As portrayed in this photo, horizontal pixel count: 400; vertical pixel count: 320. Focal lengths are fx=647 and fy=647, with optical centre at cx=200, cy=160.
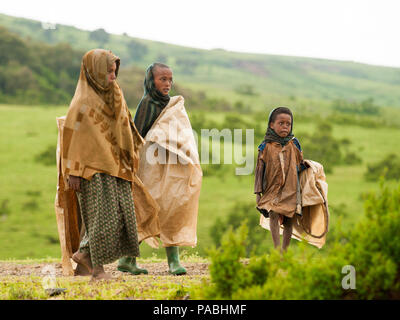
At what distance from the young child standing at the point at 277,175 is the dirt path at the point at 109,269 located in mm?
1030

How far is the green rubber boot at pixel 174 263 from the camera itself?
714cm

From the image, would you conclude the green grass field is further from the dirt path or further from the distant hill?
the distant hill

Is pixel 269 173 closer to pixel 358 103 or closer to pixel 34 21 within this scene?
pixel 358 103

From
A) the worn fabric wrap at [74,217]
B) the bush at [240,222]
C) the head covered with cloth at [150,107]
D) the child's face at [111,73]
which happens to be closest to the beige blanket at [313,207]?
the worn fabric wrap at [74,217]

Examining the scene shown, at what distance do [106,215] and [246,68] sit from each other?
6436cm

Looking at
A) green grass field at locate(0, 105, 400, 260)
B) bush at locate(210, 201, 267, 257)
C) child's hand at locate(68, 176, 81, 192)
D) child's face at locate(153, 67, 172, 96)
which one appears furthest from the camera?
green grass field at locate(0, 105, 400, 260)

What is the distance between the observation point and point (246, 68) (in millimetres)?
69562

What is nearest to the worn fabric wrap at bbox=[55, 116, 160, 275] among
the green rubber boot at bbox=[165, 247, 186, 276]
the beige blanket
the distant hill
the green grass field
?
the green rubber boot at bbox=[165, 247, 186, 276]

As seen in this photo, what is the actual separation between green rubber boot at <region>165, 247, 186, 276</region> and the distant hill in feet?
164

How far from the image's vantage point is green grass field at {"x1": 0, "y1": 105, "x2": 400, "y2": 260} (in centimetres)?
1866

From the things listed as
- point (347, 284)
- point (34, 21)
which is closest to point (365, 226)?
point (347, 284)
